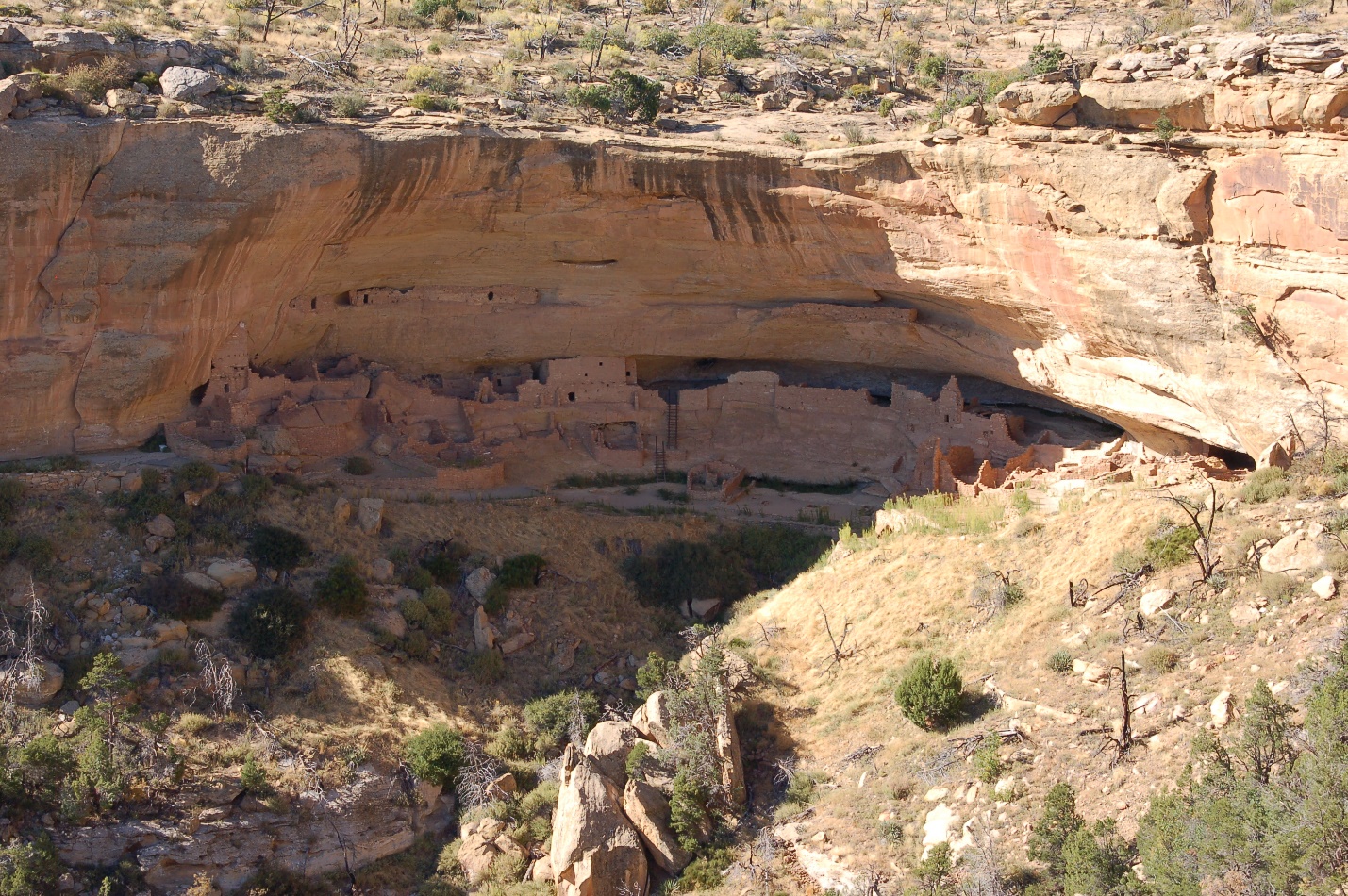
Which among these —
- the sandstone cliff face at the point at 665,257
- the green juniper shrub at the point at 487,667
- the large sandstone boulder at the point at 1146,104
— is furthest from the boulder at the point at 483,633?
the large sandstone boulder at the point at 1146,104

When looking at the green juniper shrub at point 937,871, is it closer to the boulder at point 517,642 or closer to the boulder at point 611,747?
the boulder at point 611,747

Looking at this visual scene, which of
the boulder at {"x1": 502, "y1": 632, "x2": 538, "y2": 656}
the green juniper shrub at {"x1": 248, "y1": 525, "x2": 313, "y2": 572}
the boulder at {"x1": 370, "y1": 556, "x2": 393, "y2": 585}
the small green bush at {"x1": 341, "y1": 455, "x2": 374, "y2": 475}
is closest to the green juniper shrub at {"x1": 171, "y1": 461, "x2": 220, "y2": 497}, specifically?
the green juniper shrub at {"x1": 248, "y1": 525, "x2": 313, "y2": 572}

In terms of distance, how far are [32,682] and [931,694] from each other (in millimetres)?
10884

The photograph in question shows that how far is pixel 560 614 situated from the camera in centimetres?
2016

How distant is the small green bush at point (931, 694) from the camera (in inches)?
607

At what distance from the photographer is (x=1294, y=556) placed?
48.3 feet


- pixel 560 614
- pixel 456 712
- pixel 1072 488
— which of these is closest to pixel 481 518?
pixel 560 614

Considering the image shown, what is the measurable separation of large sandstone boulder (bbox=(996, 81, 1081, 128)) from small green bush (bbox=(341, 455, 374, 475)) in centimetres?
1143

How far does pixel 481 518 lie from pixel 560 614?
2234 mm

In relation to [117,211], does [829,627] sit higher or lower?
lower

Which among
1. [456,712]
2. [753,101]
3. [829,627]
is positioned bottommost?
[456,712]

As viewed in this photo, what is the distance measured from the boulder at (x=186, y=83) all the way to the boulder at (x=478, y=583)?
8189 mm

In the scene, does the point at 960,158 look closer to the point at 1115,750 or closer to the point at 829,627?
the point at 829,627

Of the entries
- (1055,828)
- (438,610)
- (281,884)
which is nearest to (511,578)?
(438,610)
